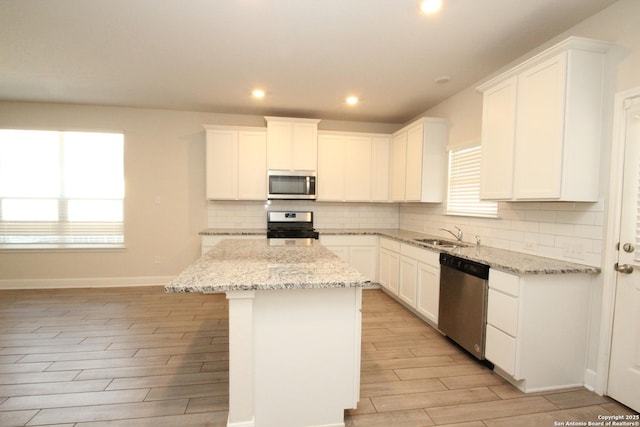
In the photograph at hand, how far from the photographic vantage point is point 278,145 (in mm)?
4344

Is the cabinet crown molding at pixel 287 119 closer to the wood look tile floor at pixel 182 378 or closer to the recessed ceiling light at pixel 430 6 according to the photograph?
the recessed ceiling light at pixel 430 6

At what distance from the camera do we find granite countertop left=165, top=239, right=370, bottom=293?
1.51 metres

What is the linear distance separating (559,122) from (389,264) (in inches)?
102

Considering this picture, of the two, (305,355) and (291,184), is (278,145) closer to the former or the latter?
(291,184)

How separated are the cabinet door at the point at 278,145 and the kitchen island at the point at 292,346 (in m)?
2.79

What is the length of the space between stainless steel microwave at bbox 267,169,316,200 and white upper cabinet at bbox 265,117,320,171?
0.09 m

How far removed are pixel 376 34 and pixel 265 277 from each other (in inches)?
83.6

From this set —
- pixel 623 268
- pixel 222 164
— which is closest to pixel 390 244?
pixel 623 268

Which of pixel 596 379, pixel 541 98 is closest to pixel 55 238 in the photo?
pixel 541 98

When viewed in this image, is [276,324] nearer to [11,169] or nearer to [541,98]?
[541,98]

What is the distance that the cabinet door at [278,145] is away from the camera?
4.33m

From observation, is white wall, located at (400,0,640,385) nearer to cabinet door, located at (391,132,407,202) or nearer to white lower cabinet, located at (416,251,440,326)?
white lower cabinet, located at (416,251,440,326)

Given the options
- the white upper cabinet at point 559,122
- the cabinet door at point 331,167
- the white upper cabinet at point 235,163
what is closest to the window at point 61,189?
the white upper cabinet at point 235,163

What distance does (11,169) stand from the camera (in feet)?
14.1
